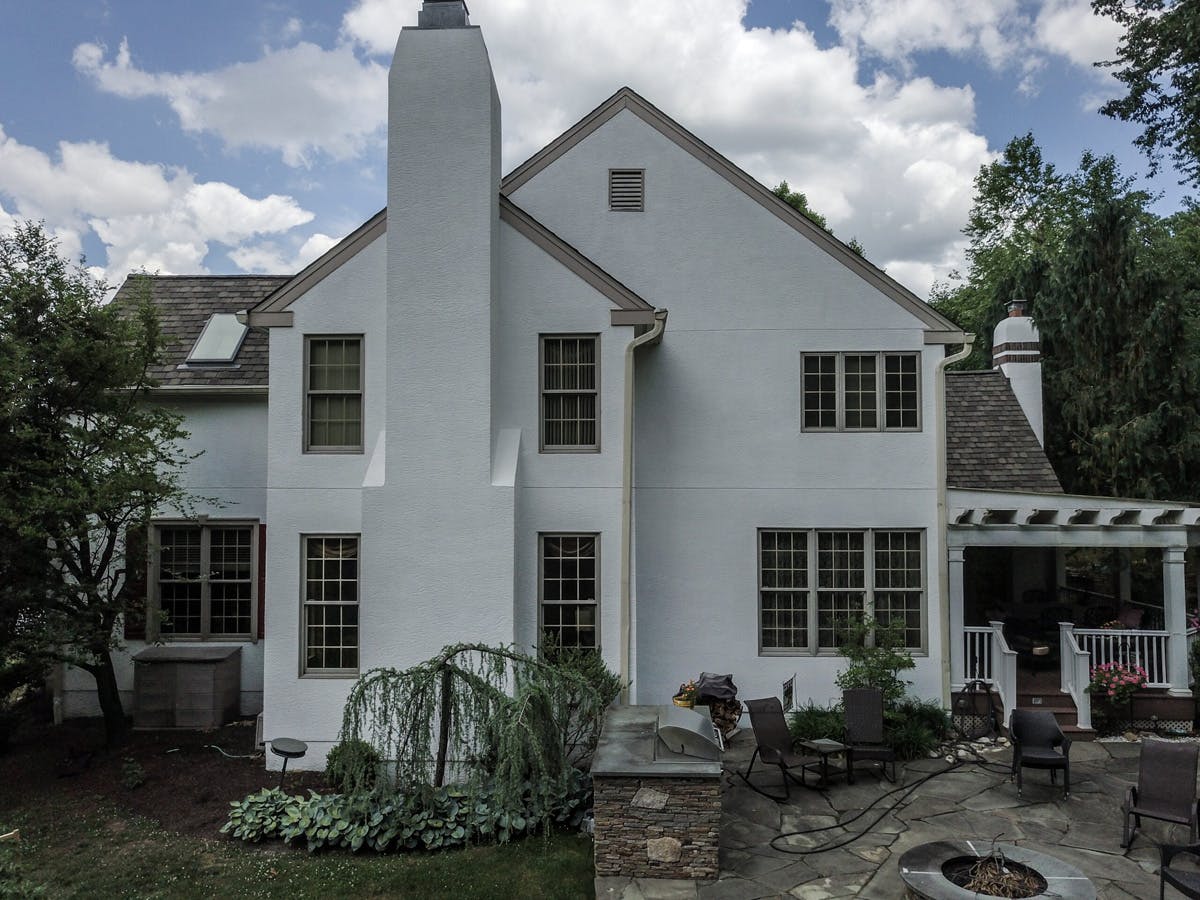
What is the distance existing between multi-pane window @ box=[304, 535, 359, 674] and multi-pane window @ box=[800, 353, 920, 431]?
6646 mm

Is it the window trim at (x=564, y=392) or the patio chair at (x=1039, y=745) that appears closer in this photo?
the patio chair at (x=1039, y=745)

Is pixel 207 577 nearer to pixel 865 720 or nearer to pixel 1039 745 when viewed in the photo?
pixel 865 720

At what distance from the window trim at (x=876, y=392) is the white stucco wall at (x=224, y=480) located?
332 inches

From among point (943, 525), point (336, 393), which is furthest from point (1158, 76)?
point (336, 393)

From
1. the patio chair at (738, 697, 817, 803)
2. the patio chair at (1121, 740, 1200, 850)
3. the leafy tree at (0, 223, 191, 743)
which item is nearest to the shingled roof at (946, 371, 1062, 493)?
the patio chair at (1121, 740, 1200, 850)

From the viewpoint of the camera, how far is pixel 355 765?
756 cm

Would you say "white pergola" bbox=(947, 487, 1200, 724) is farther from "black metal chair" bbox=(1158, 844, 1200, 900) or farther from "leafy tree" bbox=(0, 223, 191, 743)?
"leafy tree" bbox=(0, 223, 191, 743)

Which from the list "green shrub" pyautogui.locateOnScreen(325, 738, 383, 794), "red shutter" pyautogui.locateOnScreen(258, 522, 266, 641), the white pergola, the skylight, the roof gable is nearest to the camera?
"green shrub" pyautogui.locateOnScreen(325, 738, 383, 794)

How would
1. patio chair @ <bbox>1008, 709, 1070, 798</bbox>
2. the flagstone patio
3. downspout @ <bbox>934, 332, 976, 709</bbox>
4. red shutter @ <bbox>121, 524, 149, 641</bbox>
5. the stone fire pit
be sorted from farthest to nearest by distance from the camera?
1. downspout @ <bbox>934, 332, 976, 709</bbox>
2. red shutter @ <bbox>121, 524, 149, 641</bbox>
3. patio chair @ <bbox>1008, 709, 1070, 798</bbox>
4. the flagstone patio
5. the stone fire pit

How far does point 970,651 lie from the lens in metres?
11.6

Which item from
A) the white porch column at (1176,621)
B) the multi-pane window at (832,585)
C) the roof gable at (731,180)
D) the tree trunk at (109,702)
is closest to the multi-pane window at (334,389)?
the roof gable at (731,180)

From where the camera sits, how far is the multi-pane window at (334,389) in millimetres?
10008

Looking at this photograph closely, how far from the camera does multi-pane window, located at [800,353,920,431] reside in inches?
433

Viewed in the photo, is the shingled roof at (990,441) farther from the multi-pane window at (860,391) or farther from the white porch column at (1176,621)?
the multi-pane window at (860,391)
